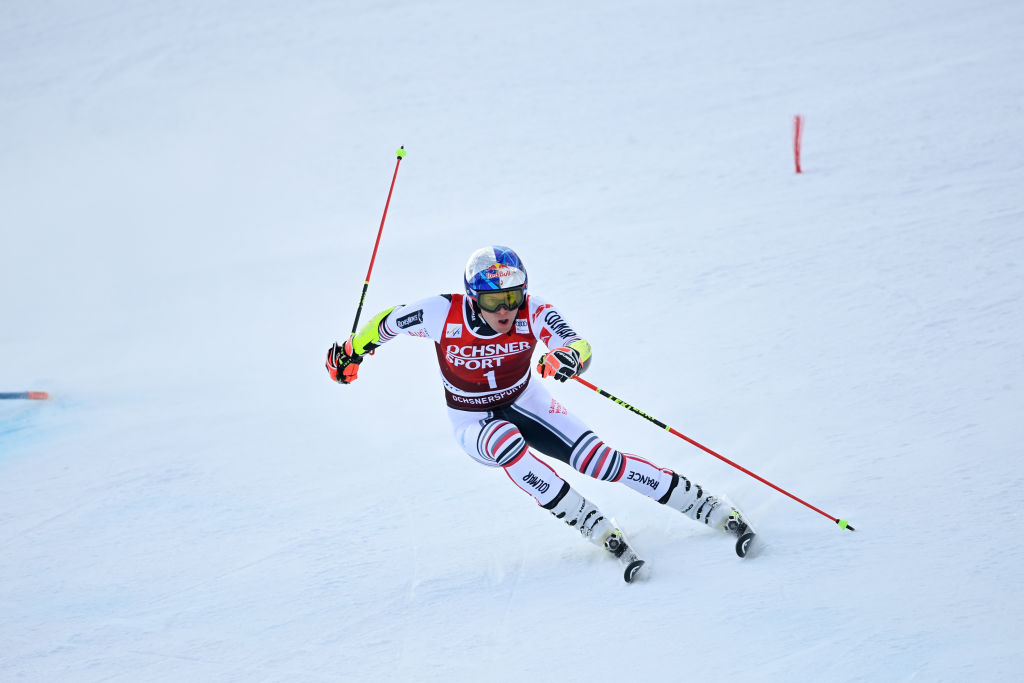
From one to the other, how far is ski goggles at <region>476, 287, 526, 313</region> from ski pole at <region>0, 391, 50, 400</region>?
16.2 feet

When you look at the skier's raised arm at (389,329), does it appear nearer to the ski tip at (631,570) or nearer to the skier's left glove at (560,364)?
the skier's left glove at (560,364)

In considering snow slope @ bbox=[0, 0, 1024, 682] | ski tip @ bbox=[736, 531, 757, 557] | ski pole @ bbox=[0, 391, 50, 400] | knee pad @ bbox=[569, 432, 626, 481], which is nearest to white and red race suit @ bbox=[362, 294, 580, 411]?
knee pad @ bbox=[569, 432, 626, 481]

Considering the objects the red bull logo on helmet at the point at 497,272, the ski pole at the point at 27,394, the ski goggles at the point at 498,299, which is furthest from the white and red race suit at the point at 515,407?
the ski pole at the point at 27,394

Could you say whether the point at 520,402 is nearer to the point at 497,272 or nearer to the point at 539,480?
the point at 539,480

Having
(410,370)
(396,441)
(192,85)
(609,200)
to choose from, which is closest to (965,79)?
(609,200)

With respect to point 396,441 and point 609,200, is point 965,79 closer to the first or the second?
point 609,200

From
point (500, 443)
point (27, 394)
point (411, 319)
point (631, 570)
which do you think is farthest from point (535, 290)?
point (27, 394)

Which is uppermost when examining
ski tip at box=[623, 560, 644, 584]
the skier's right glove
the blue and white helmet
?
the blue and white helmet

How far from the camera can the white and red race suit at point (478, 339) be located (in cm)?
425

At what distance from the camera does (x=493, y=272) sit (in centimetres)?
401

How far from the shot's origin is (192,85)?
523 inches

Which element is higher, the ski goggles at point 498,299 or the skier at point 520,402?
the ski goggles at point 498,299

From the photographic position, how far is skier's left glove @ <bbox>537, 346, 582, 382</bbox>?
4.02 m

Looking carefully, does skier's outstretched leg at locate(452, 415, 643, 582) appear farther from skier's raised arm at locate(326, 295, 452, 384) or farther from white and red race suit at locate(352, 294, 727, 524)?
skier's raised arm at locate(326, 295, 452, 384)
